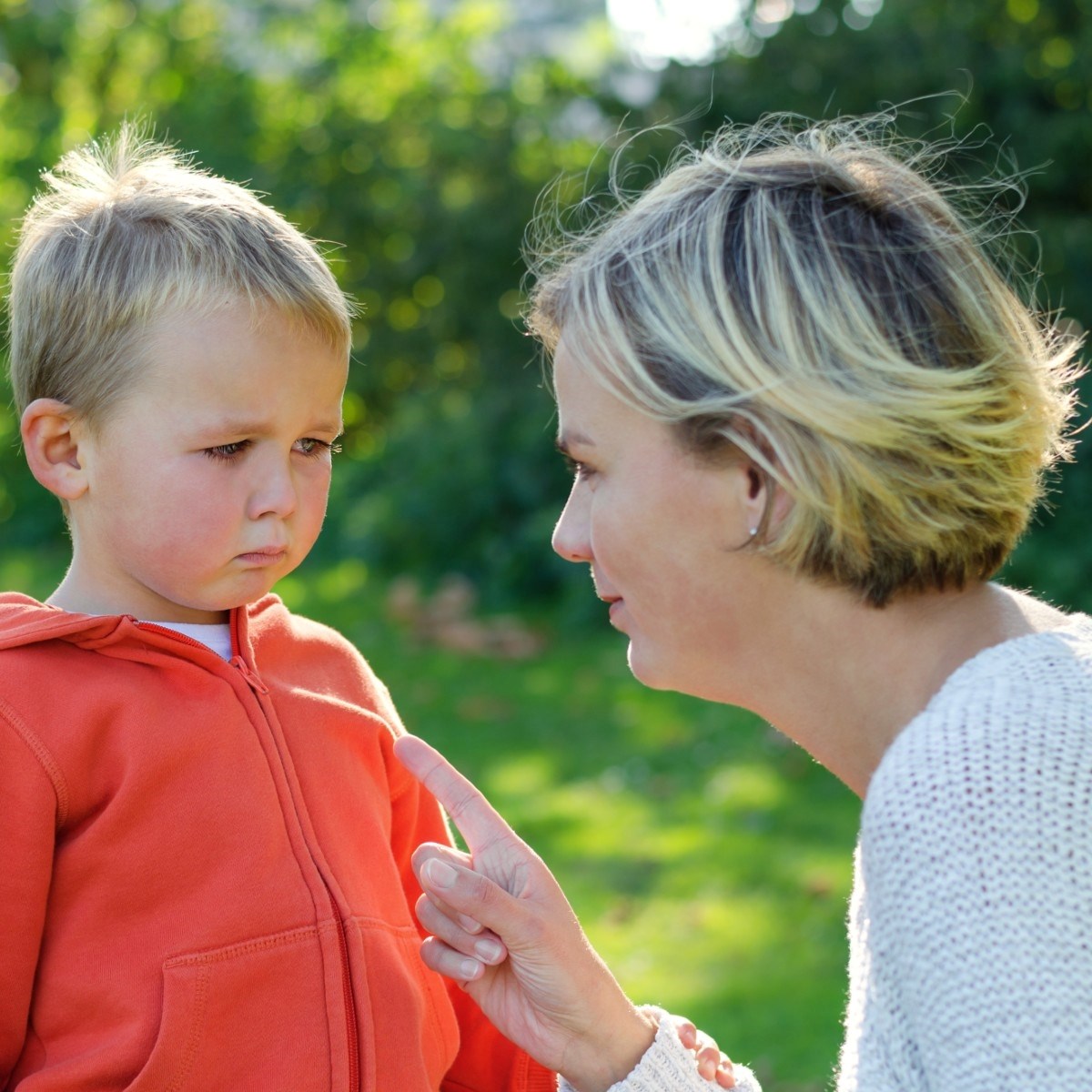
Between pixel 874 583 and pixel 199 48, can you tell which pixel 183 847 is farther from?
pixel 199 48

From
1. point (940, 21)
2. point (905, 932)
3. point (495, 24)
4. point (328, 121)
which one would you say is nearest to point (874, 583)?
point (905, 932)

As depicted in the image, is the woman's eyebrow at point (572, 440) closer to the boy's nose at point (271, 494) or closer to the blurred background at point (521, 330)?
the boy's nose at point (271, 494)

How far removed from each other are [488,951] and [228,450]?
797 millimetres

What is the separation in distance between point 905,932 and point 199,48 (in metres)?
13.2

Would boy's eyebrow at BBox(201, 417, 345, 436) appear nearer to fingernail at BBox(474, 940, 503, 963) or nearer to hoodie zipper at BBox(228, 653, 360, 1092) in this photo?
hoodie zipper at BBox(228, 653, 360, 1092)

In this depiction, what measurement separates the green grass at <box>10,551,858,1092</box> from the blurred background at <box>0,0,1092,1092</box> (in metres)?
0.02

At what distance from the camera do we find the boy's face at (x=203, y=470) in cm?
199

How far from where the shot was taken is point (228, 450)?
2.02 m

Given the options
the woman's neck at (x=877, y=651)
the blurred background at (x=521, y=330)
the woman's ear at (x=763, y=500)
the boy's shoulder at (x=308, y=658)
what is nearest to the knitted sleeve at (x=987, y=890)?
the woman's neck at (x=877, y=651)

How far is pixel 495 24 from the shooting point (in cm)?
1187

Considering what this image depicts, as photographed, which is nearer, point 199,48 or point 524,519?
point 524,519

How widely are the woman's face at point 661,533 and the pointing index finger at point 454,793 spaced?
32 cm

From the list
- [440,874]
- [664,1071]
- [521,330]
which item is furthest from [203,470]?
[521,330]

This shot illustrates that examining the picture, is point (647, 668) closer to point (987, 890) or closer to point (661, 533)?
point (661, 533)
